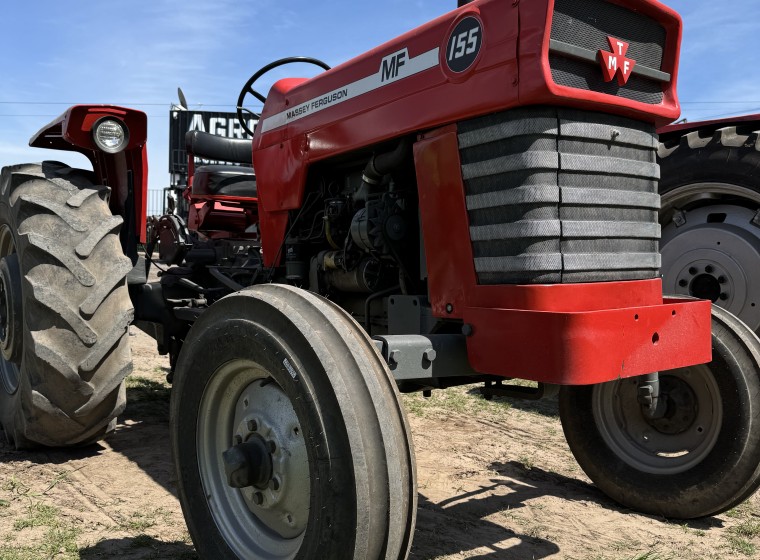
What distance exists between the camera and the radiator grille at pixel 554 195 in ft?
7.72

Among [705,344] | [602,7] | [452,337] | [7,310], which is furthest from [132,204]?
[705,344]

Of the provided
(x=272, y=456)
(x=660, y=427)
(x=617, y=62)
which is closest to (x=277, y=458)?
(x=272, y=456)

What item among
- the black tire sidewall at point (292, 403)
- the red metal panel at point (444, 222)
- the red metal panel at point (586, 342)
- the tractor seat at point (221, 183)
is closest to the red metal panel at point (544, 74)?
the red metal panel at point (444, 222)

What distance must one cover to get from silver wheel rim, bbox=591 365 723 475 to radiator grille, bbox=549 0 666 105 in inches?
52.4

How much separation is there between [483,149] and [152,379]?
14.0 ft

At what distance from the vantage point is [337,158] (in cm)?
329

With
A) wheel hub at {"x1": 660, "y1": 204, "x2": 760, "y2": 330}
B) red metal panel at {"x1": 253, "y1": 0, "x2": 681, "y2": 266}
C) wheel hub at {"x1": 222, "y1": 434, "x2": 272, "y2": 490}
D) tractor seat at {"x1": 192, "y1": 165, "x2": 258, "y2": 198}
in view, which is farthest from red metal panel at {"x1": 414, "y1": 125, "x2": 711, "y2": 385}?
tractor seat at {"x1": 192, "y1": 165, "x2": 258, "y2": 198}

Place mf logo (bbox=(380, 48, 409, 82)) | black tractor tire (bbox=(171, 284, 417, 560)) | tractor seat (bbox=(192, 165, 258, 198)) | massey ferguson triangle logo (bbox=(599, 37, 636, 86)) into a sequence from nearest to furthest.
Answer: black tractor tire (bbox=(171, 284, 417, 560)) < massey ferguson triangle logo (bbox=(599, 37, 636, 86)) < mf logo (bbox=(380, 48, 409, 82)) < tractor seat (bbox=(192, 165, 258, 198))

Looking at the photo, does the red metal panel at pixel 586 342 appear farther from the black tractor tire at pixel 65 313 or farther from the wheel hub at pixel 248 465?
the black tractor tire at pixel 65 313

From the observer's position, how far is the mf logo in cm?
278

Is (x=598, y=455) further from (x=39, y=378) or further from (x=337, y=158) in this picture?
(x=39, y=378)

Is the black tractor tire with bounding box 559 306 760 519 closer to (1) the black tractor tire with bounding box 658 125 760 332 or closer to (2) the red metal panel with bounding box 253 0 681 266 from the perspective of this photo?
(2) the red metal panel with bounding box 253 0 681 266

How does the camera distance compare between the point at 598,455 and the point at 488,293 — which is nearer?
the point at 488,293

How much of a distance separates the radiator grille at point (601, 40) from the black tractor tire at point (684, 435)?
118cm
